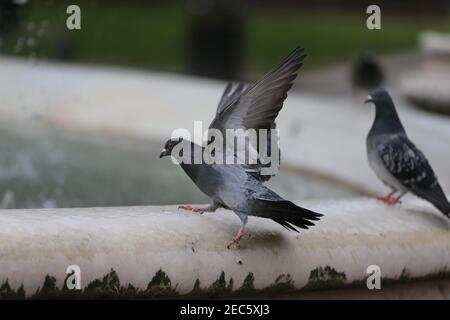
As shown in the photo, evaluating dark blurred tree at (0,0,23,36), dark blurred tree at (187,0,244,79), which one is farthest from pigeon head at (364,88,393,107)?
dark blurred tree at (187,0,244,79)

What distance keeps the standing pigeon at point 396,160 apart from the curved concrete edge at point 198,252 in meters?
0.17

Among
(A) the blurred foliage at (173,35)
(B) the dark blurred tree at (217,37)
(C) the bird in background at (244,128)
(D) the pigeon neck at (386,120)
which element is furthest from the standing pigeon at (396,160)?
(A) the blurred foliage at (173,35)

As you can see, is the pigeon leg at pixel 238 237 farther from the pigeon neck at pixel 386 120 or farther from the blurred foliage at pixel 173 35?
the blurred foliage at pixel 173 35

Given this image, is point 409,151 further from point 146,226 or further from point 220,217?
point 146,226

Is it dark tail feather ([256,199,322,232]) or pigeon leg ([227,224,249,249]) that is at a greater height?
dark tail feather ([256,199,322,232])

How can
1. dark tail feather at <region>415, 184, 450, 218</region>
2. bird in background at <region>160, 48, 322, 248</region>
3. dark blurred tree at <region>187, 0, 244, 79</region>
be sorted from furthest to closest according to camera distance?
1. dark blurred tree at <region>187, 0, 244, 79</region>
2. dark tail feather at <region>415, 184, 450, 218</region>
3. bird in background at <region>160, 48, 322, 248</region>

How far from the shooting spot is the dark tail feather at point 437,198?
350 cm

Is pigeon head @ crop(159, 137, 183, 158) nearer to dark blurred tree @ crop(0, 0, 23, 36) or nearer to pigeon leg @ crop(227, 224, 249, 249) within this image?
pigeon leg @ crop(227, 224, 249, 249)

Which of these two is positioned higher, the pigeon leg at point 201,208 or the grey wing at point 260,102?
the grey wing at point 260,102

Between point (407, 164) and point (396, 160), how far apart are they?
0.04 metres

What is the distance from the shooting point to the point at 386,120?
3.69 metres

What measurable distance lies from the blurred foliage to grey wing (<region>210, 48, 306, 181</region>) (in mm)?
10562

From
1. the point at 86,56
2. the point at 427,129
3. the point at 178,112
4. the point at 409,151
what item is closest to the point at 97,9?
the point at 86,56

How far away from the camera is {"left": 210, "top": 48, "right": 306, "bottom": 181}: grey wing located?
3018 mm
